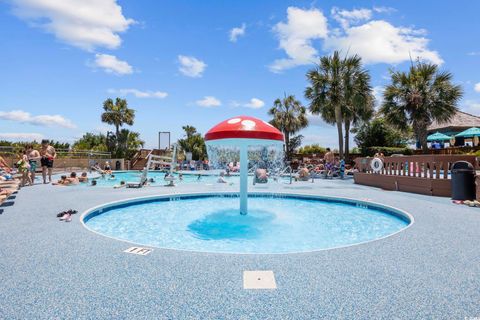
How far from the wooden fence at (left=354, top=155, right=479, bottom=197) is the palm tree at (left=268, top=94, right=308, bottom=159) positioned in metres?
17.5

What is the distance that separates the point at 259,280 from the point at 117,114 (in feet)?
129

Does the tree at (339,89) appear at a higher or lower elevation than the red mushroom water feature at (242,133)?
higher

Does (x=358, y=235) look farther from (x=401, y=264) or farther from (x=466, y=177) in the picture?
(x=466, y=177)

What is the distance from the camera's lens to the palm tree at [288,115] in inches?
1292

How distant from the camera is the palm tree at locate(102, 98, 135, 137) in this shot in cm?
3778

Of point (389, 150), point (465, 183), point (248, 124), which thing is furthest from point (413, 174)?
point (389, 150)

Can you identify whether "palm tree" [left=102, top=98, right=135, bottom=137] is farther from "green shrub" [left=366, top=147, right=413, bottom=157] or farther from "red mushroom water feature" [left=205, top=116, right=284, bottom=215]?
"red mushroom water feature" [left=205, top=116, right=284, bottom=215]

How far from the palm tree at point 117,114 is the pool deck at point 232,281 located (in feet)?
119

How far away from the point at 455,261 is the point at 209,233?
4458 millimetres

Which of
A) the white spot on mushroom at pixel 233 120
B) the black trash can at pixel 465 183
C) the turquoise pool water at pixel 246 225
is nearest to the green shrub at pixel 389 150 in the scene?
the black trash can at pixel 465 183

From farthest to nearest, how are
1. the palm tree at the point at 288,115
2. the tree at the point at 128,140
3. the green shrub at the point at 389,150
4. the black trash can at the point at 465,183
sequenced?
the tree at the point at 128,140 → the palm tree at the point at 288,115 → the green shrub at the point at 389,150 → the black trash can at the point at 465,183

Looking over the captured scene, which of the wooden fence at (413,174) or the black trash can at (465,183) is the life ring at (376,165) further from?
the black trash can at (465,183)

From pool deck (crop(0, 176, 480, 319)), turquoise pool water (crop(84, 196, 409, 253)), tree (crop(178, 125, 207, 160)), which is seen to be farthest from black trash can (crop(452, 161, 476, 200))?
tree (crop(178, 125, 207, 160))

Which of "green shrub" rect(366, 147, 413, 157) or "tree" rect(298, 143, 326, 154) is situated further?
"tree" rect(298, 143, 326, 154)
